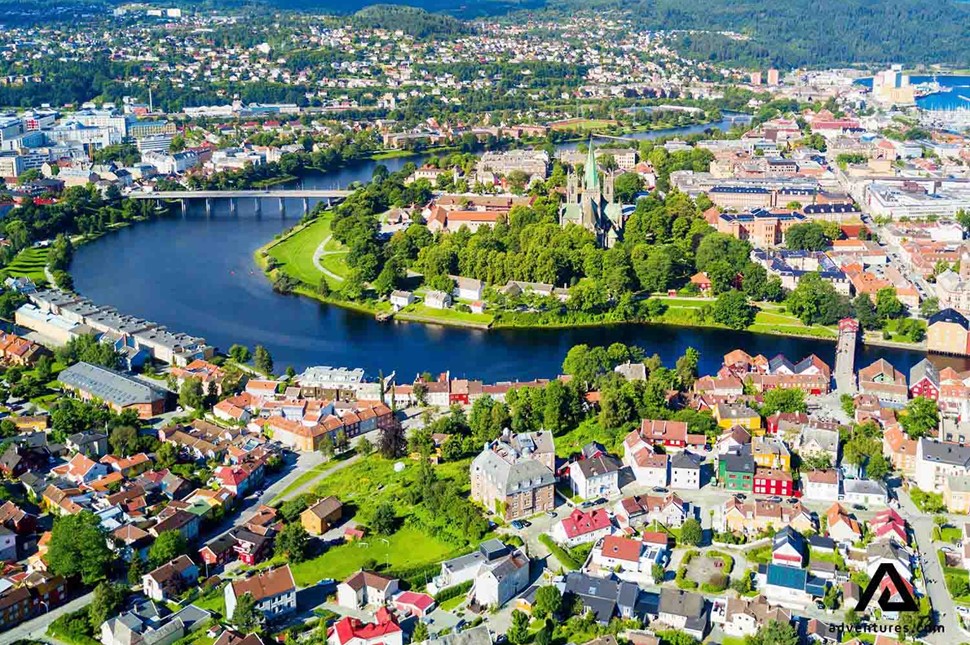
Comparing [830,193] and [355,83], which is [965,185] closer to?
[830,193]

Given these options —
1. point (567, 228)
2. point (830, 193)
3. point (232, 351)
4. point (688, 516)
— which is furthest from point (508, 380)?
point (830, 193)

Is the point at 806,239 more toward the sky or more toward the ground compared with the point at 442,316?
more toward the sky

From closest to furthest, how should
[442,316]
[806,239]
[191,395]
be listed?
[191,395] < [442,316] < [806,239]

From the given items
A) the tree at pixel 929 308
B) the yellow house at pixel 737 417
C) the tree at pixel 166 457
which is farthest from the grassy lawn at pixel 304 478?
the tree at pixel 929 308

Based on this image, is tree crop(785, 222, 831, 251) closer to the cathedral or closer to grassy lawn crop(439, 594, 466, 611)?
the cathedral

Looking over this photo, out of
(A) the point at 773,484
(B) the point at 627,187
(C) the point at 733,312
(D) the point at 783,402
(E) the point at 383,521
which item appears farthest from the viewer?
(B) the point at 627,187

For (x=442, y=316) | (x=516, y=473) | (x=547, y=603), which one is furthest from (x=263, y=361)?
(x=547, y=603)

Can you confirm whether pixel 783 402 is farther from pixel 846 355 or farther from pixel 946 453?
pixel 846 355
